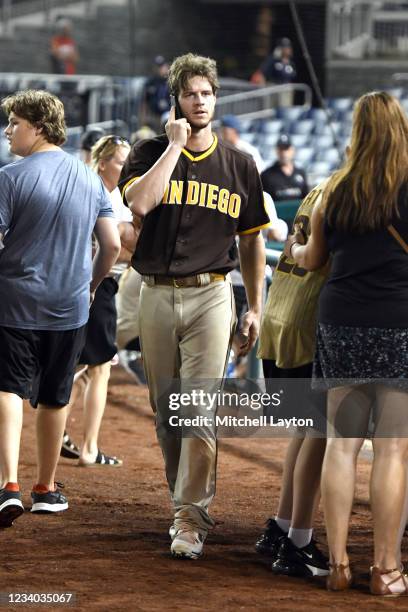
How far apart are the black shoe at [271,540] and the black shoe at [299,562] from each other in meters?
0.20

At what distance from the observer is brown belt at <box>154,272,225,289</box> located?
197 inches

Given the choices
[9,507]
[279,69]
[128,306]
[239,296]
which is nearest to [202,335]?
[9,507]

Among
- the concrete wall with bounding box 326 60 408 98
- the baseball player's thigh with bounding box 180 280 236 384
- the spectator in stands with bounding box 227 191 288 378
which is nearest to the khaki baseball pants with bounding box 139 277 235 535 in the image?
the baseball player's thigh with bounding box 180 280 236 384

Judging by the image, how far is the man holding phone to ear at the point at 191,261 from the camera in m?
4.98

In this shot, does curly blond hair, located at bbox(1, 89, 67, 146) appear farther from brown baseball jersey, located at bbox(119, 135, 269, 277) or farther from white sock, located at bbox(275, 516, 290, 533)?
white sock, located at bbox(275, 516, 290, 533)

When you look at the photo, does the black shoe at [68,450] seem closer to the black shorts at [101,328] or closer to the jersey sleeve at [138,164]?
the black shorts at [101,328]

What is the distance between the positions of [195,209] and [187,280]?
0.28 m

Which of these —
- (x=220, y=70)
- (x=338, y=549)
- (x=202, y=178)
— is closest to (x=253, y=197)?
(x=202, y=178)

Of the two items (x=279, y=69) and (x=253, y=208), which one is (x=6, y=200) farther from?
(x=279, y=69)

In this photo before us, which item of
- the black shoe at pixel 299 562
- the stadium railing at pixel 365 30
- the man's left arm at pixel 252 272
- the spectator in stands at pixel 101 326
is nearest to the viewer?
the black shoe at pixel 299 562

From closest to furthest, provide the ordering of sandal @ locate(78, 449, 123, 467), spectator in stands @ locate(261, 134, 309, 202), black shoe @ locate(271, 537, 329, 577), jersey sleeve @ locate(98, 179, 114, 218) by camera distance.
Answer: black shoe @ locate(271, 537, 329, 577), jersey sleeve @ locate(98, 179, 114, 218), sandal @ locate(78, 449, 123, 467), spectator in stands @ locate(261, 134, 309, 202)

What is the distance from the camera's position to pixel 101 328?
A: 6.69 meters

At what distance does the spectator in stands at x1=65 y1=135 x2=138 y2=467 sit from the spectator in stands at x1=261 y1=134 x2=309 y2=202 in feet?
18.7

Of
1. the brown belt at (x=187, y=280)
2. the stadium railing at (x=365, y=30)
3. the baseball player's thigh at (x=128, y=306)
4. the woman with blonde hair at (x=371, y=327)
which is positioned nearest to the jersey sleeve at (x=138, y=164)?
the brown belt at (x=187, y=280)
